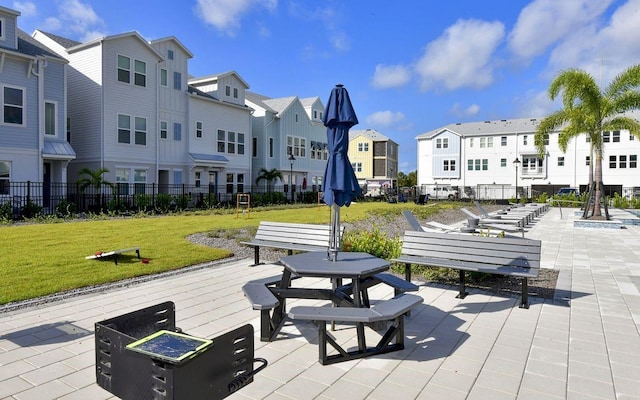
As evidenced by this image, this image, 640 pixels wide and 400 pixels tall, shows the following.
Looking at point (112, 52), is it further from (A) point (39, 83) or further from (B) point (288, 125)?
(B) point (288, 125)

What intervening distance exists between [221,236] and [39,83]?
51.0 ft

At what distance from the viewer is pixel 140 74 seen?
26.8m

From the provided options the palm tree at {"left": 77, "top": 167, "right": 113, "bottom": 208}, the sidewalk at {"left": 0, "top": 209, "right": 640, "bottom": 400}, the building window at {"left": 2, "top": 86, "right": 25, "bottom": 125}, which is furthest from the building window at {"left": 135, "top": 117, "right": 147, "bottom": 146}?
the sidewalk at {"left": 0, "top": 209, "right": 640, "bottom": 400}

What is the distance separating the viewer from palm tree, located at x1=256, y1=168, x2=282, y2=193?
36250 mm

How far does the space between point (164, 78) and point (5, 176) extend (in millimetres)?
11649

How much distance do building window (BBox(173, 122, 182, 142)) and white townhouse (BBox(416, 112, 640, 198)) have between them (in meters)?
36.7

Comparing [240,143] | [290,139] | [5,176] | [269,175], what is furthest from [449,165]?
[5,176]

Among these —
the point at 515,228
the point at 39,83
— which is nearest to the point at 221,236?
the point at 515,228

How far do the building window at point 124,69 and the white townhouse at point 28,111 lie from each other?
318 cm

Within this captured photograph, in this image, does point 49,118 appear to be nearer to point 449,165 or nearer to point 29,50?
point 29,50

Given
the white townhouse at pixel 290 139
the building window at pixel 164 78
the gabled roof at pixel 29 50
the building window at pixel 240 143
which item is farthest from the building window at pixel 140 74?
the white townhouse at pixel 290 139

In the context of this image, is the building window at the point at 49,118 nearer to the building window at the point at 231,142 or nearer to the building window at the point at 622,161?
the building window at the point at 231,142

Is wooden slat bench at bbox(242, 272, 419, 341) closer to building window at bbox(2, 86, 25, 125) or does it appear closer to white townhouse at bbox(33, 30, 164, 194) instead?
building window at bbox(2, 86, 25, 125)

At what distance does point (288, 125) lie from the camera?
40.2m
